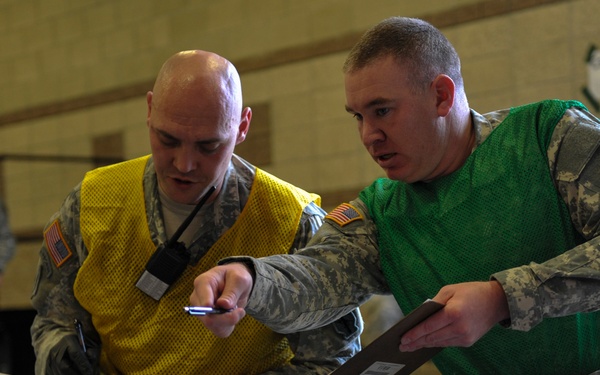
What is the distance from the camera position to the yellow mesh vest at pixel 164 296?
2.42m

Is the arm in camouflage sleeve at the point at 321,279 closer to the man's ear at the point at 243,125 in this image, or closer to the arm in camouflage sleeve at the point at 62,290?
the man's ear at the point at 243,125

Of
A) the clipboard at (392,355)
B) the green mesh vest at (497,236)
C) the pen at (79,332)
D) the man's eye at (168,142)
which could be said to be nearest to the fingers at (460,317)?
the clipboard at (392,355)

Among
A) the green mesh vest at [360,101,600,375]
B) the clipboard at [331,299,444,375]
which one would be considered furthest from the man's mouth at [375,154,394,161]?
the clipboard at [331,299,444,375]

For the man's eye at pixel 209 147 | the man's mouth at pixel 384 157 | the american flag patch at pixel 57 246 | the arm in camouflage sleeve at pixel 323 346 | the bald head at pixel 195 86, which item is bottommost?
the arm in camouflage sleeve at pixel 323 346

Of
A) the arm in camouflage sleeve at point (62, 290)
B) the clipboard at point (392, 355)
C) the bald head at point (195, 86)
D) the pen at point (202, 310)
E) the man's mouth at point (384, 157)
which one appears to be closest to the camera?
the pen at point (202, 310)

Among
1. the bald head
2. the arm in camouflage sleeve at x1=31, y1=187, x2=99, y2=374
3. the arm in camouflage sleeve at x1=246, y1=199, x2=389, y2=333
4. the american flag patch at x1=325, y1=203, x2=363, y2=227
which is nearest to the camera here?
the arm in camouflage sleeve at x1=246, y1=199, x2=389, y2=333

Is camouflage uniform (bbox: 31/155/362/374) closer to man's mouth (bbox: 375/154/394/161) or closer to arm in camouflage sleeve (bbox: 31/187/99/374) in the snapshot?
→ arm in camouflage sleeve (bbox: 31/187/99/374)

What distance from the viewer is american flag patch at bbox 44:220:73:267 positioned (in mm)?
2564

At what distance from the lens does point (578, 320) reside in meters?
1.92

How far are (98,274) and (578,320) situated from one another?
4.29 feet

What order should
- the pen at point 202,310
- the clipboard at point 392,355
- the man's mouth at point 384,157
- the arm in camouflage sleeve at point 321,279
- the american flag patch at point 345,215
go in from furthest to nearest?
the american flag patch at point 345,215 → the man's mouth at point 384,157 → the arm in camouflage sleeve at point 321,279 → the clipboard at point 392,355 → the pen at point 202,310

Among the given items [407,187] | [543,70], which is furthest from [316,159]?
[407,187]

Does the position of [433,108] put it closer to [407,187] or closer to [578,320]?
[407,187]

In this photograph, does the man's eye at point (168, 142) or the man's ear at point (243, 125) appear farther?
the man's ear at point (243, 125)
